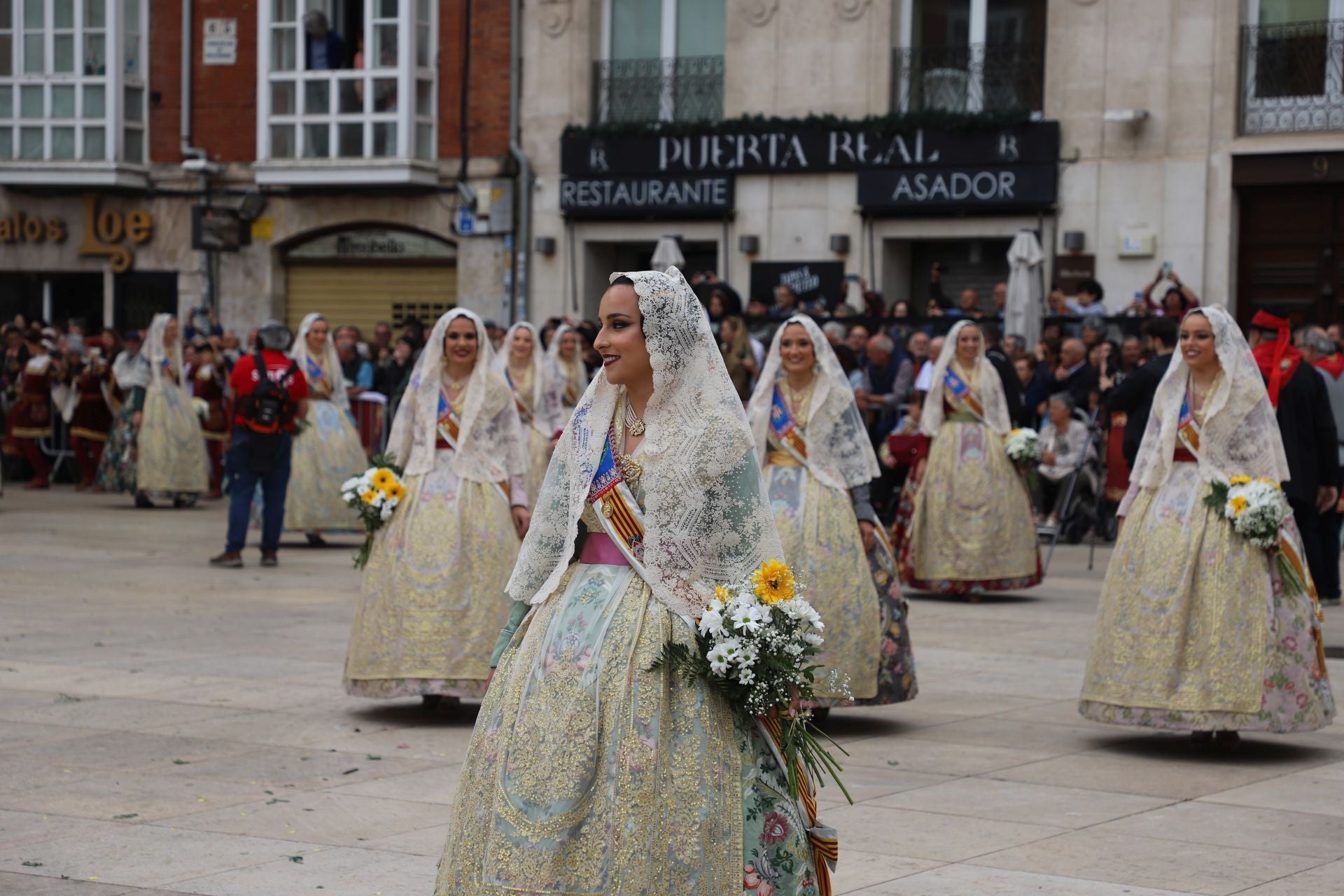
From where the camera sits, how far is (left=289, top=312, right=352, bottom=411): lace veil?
55.7ft

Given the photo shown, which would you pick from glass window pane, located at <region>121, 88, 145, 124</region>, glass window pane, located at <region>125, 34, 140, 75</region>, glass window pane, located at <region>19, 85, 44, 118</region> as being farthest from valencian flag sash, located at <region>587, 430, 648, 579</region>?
glass window pane, located at <region>19, 85, 44, 118</region>

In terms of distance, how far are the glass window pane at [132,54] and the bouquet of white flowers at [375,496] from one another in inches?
878

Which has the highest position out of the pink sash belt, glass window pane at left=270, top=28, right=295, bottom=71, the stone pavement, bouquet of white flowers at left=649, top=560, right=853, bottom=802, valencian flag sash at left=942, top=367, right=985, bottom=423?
glass window pane at left=270, top=28, right=295, bottom=71

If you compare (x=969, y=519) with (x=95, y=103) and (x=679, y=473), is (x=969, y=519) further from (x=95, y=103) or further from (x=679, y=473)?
(x=95, y=103)

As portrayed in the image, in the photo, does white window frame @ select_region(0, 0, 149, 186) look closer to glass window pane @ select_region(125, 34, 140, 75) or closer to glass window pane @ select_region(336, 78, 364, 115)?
glass window pane @ select_region(125, 34, 140, 75)

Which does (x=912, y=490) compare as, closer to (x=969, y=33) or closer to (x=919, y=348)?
(x=919, y=348)

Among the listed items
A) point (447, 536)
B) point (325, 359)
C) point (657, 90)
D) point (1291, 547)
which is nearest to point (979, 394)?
point (1291, 547)

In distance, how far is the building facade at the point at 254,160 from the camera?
90.4ft

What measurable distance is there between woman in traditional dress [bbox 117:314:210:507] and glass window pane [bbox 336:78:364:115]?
316 inches

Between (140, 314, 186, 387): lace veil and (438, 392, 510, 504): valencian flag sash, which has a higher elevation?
(140, 314, 186, 387): lace veil

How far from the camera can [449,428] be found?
9.45 metres

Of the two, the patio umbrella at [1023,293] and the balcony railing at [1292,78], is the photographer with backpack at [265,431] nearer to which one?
the patio umbrella at [1023,293]

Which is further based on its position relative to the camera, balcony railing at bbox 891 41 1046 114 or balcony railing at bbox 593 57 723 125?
balcony railing at bbox 593 57 723 125

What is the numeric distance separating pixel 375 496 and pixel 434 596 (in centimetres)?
57
